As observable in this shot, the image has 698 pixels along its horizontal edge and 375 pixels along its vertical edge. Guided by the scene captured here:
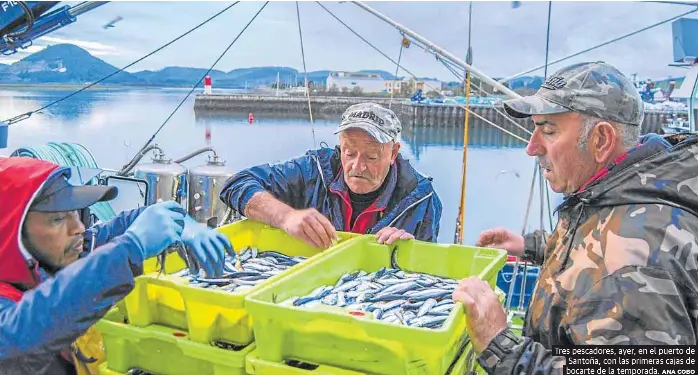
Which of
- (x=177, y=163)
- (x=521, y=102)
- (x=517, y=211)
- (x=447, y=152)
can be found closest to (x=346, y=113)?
(x=521, y=102)

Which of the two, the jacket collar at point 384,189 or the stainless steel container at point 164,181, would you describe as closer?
the jacket collar at point 384,189

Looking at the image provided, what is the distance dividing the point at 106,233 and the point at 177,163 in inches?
178

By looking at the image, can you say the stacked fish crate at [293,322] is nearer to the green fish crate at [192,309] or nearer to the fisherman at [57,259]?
the green fish crate at [192,309]

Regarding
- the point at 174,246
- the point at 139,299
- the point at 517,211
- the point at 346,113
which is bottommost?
the point at 517,211

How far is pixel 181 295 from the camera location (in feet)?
5.82

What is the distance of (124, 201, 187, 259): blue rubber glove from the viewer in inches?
64.4

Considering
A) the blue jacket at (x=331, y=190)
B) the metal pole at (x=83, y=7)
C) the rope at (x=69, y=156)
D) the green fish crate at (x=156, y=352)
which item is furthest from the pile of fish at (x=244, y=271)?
the metal pole at (x=83, y=7)

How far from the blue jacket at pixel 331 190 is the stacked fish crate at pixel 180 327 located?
1100mm

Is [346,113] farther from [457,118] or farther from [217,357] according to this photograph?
[457,118]

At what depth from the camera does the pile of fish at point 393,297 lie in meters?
1.88

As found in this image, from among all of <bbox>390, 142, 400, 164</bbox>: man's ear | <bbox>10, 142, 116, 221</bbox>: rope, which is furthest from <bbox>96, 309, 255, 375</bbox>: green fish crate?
<bbox>10, 142, 116, 221</bbox>: rope

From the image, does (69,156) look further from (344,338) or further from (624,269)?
(624,269)

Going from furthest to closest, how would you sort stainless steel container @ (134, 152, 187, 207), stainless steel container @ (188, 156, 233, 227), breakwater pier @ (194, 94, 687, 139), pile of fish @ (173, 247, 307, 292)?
breakwater pier @ (194, 94, 687, 139)
stainless steel container @ (188, 156, 233, 227)
stainless steel container @ (134, 152, 187, 207)
pile of fish @ (173, 247, 307, 292)

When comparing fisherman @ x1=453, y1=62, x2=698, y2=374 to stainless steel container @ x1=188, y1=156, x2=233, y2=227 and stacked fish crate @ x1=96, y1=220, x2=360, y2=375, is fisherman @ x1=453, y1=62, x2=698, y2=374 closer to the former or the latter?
stacked fish crate @ x1=96, y1=220, x2=360, y2=375
